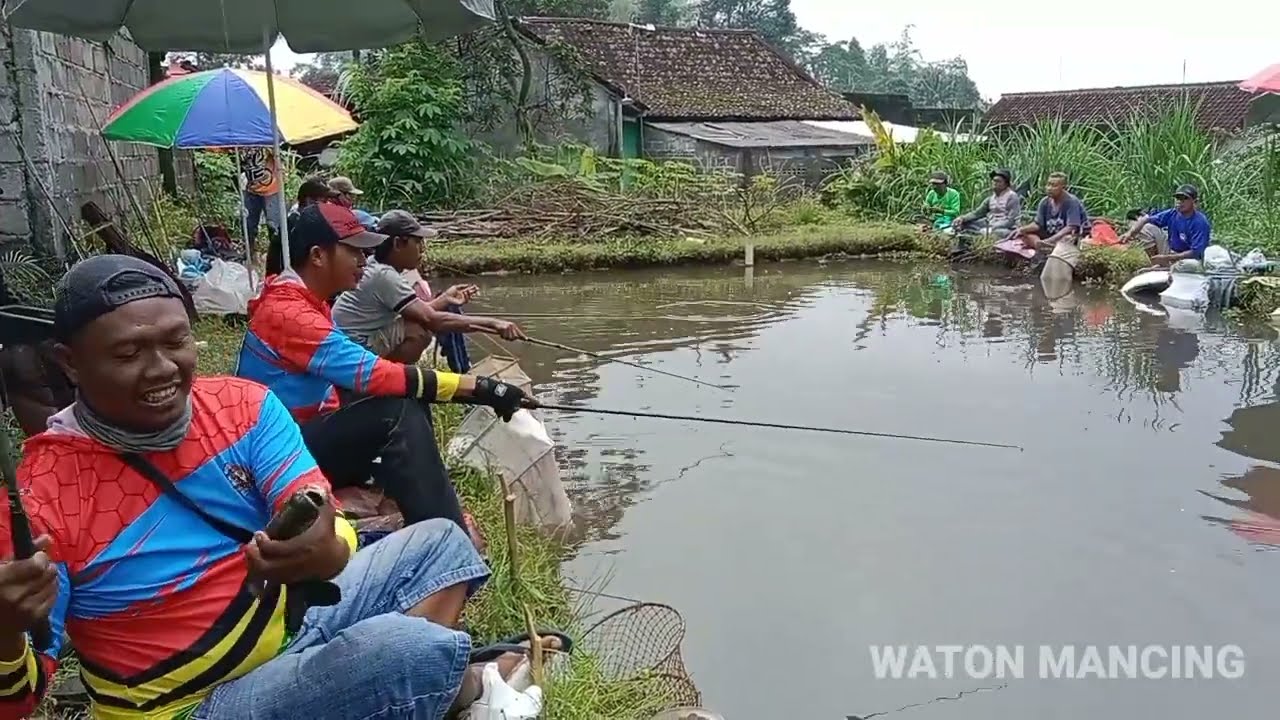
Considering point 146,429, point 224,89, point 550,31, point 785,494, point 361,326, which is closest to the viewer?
point 146,429

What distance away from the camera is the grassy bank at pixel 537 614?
3.02 m

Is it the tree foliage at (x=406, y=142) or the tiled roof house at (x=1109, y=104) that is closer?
the tree foliage at (x=406, y=142)

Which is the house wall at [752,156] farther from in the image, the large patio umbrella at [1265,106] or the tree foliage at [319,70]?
the tree foliage at [319,70]

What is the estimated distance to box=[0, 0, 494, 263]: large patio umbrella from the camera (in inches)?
178

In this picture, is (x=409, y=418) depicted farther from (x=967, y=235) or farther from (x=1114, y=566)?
(x=967, y=235)

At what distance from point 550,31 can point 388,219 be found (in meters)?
19.6

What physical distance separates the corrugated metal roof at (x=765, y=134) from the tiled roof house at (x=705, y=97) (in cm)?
2

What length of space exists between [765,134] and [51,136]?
17.7 meters

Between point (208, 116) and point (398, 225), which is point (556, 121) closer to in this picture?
point (208, 116)

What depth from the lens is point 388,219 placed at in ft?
15.6

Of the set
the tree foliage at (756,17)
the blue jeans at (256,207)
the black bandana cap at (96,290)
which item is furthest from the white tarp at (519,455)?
the tree foliage at (756,17)

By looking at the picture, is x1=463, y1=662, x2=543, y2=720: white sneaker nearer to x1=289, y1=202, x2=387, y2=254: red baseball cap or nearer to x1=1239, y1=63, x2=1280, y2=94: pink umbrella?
x1=289, y1=202, x2=387, y2=254: red baseball cap

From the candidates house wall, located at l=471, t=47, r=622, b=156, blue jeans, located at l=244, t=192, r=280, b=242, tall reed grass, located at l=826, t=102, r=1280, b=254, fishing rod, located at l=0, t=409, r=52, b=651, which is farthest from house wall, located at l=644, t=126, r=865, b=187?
fishing rod, located at l=0, t=409, r=52, b=651

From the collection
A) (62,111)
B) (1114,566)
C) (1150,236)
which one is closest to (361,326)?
(1114,566)
